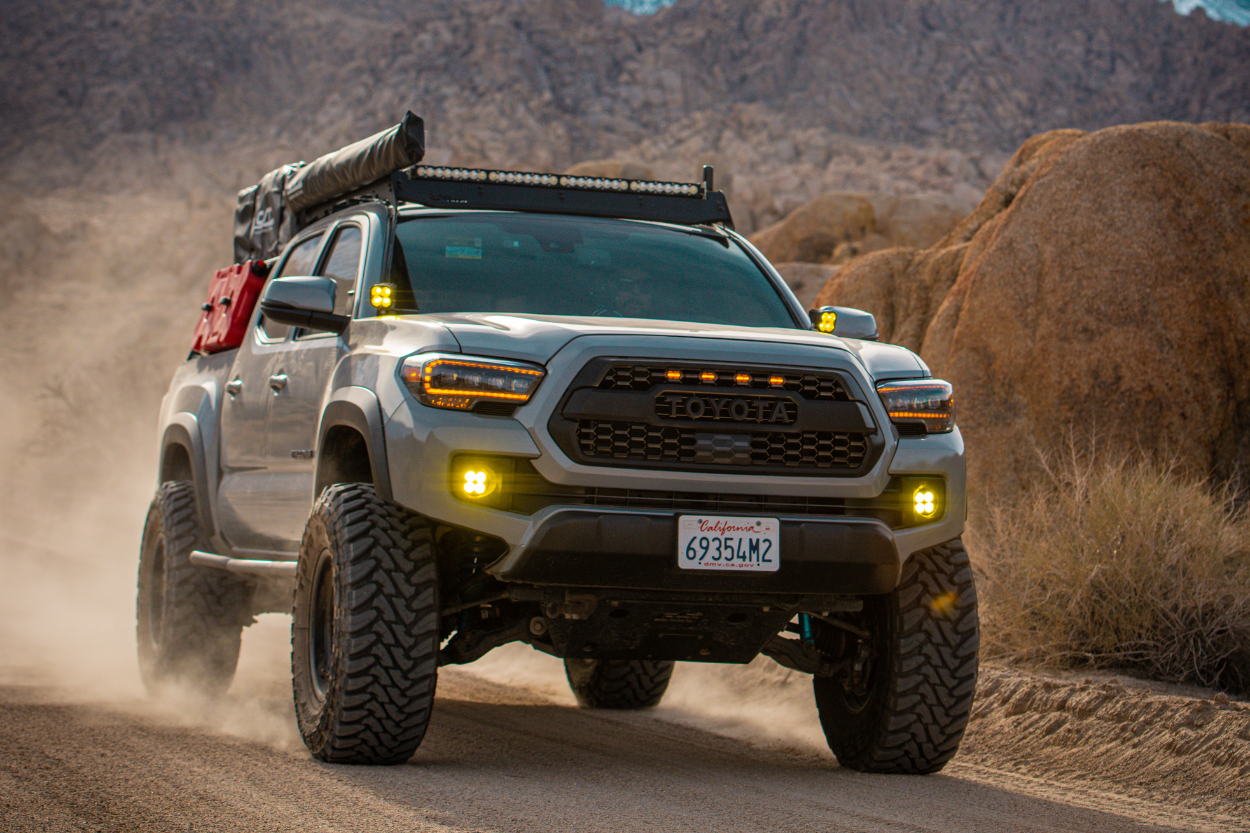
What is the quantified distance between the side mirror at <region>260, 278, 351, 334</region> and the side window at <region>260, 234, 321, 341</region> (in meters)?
1.26

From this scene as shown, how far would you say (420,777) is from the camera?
17.0 feet

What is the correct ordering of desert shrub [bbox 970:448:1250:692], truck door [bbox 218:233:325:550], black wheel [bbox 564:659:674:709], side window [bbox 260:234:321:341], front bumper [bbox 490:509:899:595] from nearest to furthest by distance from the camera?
front bumper [bbox 490:509:899:595], truck door [bbox 218:233:325:550], side window [bbox 260:234:321:341], desert shrub [bbox 970:448:1250:692], black wheel [bbox 564:659:674:709]

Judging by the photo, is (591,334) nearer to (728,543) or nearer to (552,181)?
(728,543)

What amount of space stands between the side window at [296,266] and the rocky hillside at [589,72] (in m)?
49.0

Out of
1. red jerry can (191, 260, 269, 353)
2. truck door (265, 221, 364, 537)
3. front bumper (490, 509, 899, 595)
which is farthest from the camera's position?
red jerry can (191, 260, 269, 353)

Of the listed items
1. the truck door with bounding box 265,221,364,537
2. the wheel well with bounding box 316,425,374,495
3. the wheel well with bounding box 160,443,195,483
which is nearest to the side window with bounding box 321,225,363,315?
the truck door with bounding box 265,221,364,537

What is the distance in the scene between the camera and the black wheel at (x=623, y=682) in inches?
329

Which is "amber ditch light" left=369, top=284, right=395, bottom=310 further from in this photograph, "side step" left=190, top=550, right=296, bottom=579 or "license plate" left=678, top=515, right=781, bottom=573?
"license plate" left=678, top=515, right=781, bottom=573

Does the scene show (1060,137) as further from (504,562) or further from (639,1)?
(639,1)

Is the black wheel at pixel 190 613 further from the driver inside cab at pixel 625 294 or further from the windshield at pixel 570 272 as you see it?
the driver inside cab at pixel 625 294

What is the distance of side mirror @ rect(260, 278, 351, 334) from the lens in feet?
19.1

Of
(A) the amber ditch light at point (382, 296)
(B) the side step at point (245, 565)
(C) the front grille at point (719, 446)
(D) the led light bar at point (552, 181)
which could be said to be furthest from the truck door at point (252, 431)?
(C) the front grille at point (719, 446)

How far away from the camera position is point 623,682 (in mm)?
8375

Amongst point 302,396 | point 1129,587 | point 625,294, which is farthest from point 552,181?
point 1129,587
